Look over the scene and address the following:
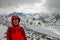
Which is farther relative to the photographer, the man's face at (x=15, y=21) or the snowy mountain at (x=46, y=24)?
the snowy mountain at (x=46, y=24)

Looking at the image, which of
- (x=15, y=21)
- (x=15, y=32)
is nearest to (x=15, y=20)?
(x=15, y=21)

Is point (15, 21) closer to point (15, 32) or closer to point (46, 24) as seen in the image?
point (15, 32)

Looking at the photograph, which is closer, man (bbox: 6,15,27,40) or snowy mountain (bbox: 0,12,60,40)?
man (bbox: 6,15,27,40)

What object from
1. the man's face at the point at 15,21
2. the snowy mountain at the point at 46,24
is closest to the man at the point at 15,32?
the man's face at the point at 15,21

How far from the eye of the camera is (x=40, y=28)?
2443 millimetres

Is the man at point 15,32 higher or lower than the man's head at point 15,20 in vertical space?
lower

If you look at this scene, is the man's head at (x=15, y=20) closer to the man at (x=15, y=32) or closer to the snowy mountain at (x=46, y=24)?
the man at (x=15, y=32)

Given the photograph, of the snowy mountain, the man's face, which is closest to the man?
the man's face

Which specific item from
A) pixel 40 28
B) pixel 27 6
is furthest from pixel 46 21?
pixel 27 6

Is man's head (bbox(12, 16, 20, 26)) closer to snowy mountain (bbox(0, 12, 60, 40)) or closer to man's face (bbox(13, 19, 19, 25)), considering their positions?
man's face (bbox(13, 19, 19, 25))

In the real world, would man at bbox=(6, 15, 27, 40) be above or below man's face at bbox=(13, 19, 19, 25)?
below

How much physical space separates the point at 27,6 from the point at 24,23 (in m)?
0.20

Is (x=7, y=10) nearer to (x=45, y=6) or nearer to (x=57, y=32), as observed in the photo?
(x=45, y=6)

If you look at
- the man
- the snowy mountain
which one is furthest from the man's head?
the snowy mountain
